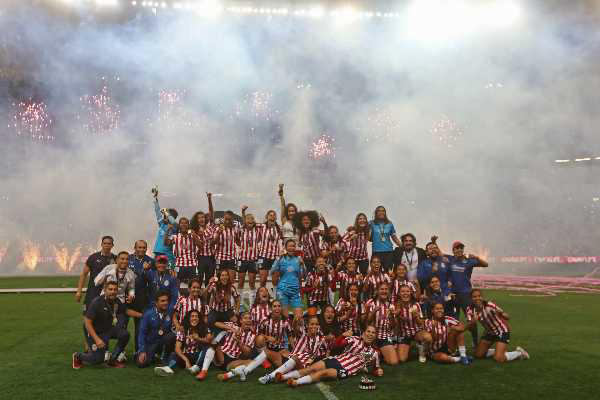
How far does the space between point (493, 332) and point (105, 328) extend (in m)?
4.56

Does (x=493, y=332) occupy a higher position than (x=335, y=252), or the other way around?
(x=335, y=252)

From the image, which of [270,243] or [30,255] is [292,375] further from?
[30,255]

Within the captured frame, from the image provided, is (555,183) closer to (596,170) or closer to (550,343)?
(596,170)

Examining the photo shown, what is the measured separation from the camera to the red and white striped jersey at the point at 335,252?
313 inches

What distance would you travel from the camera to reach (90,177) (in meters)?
26.7

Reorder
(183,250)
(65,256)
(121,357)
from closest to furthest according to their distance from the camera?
(121,357) < (183,250) < (65,256)

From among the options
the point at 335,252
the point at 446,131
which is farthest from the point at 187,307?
the point at 446,131

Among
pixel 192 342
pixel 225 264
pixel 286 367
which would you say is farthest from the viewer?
pixel 225 264

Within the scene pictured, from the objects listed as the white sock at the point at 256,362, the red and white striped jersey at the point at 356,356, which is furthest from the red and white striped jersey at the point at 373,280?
the white sock at the point at 256,362

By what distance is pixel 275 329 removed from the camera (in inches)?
240

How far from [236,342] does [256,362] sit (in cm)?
45

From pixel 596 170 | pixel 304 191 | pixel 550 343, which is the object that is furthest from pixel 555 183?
pixel 550 343

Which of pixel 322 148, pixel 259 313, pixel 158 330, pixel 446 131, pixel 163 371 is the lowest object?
pixel 163 371

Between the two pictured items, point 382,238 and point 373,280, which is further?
point 382,238
